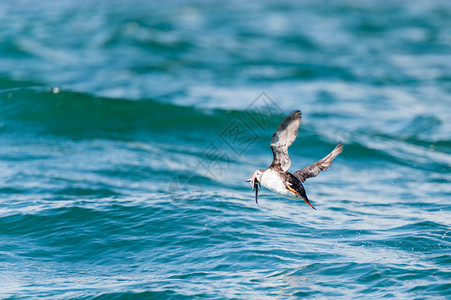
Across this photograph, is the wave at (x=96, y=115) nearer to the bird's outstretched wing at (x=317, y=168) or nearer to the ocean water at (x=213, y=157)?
the ocean water at (x=213, y=157)

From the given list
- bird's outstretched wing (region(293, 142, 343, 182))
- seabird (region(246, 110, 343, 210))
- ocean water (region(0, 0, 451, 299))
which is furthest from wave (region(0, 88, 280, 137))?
seabird (region(246, 110, 343, 210))

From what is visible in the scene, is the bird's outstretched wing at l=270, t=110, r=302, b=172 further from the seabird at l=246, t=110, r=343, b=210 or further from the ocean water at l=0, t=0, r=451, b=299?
the ocean water at l=0, t=0, r=451, b=299

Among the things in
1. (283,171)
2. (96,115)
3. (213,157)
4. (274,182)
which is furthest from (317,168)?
(96,115)

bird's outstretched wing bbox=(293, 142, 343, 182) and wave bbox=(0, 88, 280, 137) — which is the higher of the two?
wave bbox=(0, 88, 280, 137)

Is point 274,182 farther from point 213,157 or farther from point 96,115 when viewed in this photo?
point 96,115

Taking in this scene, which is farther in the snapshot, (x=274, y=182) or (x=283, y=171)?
(x=283, y=171)

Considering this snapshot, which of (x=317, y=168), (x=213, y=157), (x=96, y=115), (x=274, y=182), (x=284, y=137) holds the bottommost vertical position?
(x=213, y=157)

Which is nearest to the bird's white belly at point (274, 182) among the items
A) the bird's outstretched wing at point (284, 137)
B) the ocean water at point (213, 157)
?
the bird's outstretched wing at point (284, 137)
